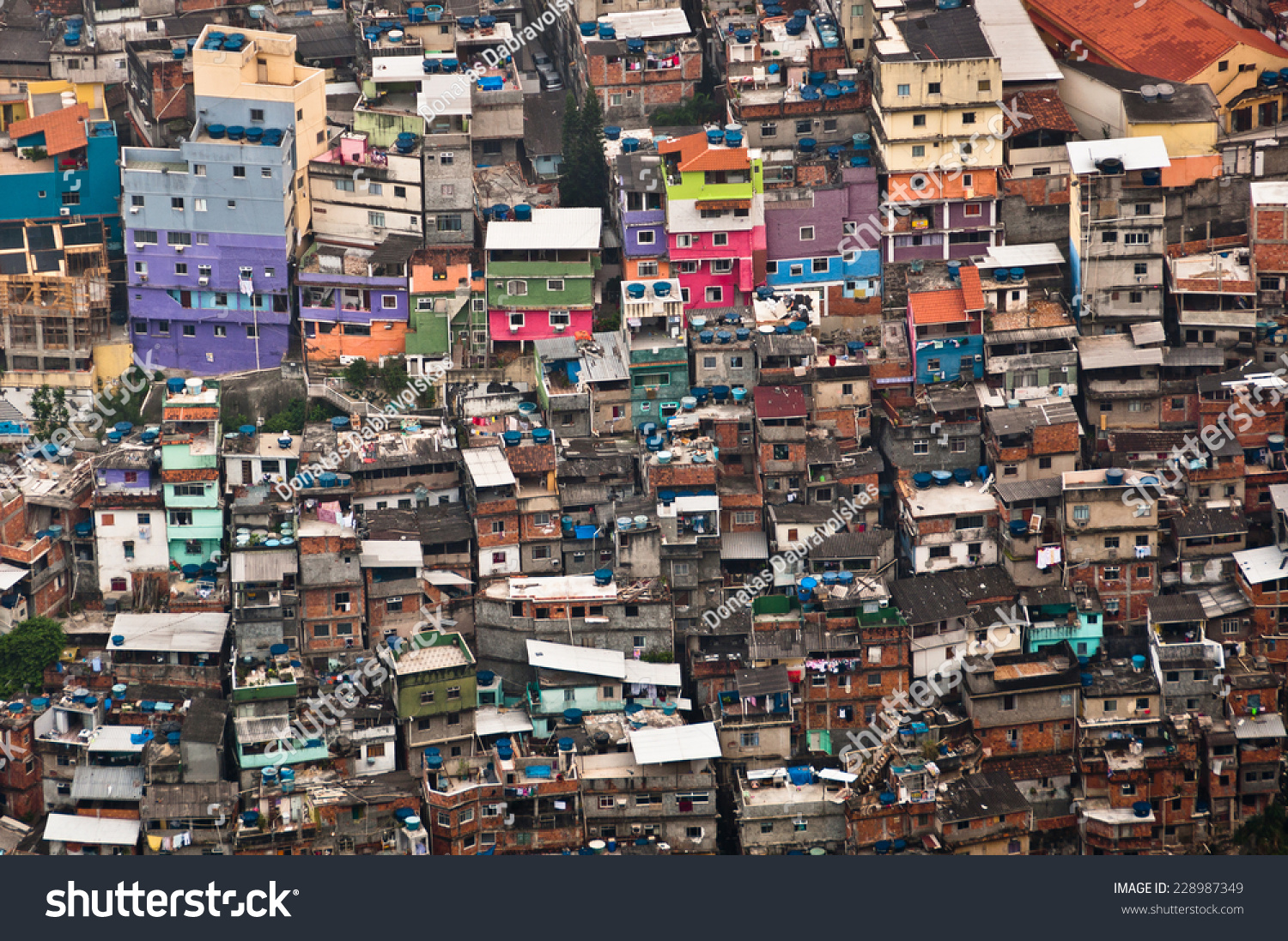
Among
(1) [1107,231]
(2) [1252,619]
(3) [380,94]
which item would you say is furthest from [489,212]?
(2) [1252,619]

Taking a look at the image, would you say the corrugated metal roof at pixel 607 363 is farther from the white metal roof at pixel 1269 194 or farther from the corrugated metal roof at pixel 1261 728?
the corrugated metal roof at pixel 1261 728

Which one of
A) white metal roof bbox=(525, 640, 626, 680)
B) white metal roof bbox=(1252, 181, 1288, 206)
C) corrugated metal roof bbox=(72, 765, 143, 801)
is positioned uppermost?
white metal roof bbox=(1252, 181, 1288, 206)

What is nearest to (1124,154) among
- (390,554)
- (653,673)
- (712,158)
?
(712,158)

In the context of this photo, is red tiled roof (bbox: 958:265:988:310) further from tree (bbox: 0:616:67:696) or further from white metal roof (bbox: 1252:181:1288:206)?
tree (bbox: 0:616:67:696)

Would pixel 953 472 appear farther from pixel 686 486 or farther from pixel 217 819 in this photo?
pixel 217 819

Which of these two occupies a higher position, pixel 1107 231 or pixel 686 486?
pixel 1107 231

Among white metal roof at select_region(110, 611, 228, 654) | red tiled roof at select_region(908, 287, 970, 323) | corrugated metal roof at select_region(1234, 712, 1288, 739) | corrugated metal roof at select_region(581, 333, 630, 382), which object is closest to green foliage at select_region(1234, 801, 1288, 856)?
corrugated metal roof at select_region(1234, 712, 1288, 739)

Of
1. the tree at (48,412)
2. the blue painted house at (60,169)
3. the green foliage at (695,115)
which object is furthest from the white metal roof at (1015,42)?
the tree at (48,412)
